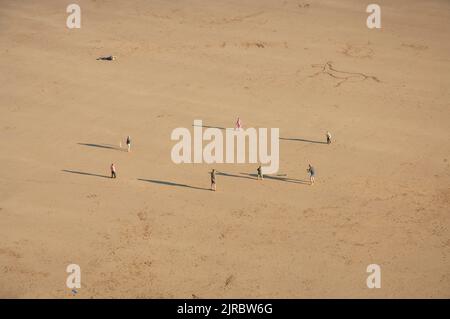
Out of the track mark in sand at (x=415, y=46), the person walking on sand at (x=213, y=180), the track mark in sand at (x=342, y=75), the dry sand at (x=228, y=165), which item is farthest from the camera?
the track mark in sand at (x=415, y=46)

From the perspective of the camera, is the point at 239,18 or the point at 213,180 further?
the point at 239,18

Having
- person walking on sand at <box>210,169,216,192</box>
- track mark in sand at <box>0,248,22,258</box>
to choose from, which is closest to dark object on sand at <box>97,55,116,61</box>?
person walking on sand at <box>210,169,216,192</box>

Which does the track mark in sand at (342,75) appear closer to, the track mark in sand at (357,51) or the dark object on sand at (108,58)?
the track mark in sand at (357,51)

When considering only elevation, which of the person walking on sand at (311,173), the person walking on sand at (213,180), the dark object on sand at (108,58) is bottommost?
the person walking on sand at (213,180)

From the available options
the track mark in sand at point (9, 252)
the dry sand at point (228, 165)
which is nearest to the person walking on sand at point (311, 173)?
the dry sand at point (228, 165)

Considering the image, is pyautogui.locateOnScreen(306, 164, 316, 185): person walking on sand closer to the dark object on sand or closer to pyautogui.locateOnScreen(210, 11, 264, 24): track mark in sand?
the dark object on sand

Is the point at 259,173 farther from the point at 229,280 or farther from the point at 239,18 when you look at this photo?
the point at 239,18

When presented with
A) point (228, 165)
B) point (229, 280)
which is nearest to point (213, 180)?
point (228, 165)
